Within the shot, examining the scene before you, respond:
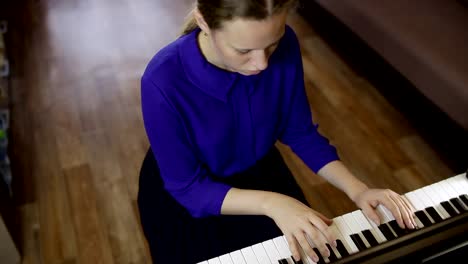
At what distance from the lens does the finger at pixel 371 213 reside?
925 mm

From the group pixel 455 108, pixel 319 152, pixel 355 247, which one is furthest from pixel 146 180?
pixel 455 108

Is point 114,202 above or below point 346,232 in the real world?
below

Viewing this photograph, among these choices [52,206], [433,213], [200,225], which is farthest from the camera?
[52,206]

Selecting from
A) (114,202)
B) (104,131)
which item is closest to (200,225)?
(114,202)

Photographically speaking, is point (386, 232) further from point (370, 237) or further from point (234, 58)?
point (234, 58)

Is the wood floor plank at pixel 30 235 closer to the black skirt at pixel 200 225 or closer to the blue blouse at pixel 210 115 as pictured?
the black skirt at pixel 200 225

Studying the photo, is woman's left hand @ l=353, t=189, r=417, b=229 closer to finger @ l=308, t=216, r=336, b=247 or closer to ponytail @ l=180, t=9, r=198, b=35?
Answer: finger @ l=308, t=216, r=336, b=247

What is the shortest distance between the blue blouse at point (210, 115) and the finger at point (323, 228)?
0.23m

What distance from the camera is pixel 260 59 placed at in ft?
2.79

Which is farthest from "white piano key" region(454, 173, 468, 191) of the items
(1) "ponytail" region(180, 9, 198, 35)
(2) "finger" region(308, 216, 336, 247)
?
(1) "ponytail" region(180, 9, 198, 35)

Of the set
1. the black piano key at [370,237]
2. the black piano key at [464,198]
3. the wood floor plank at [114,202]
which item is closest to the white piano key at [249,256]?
the black piano key at [370,237]

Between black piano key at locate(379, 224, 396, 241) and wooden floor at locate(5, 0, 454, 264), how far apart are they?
0.98m

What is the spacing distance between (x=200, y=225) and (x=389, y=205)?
0.45m

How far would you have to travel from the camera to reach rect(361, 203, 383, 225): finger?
93 centimetres
